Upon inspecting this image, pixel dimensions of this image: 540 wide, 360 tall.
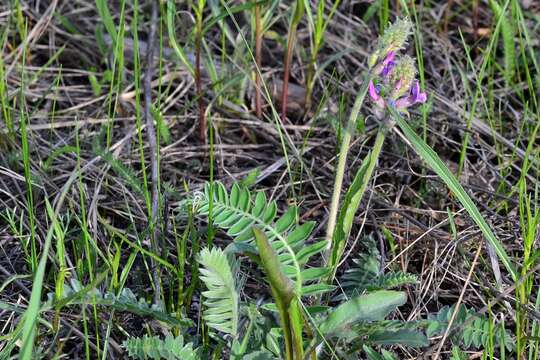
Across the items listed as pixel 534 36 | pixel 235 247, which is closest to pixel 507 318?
pixel 235 247

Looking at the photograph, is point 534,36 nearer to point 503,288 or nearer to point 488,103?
point 488,103

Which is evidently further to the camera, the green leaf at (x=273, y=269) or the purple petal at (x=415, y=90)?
the purple petal at (x=415, y=90)

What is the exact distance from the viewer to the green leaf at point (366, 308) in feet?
5.16

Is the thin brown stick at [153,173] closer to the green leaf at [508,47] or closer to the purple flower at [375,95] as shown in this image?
the purple flower at [375,95]

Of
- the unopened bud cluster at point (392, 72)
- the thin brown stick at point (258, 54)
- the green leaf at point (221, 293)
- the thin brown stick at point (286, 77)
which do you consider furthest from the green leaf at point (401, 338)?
the thin brown stick at point (286, 77)

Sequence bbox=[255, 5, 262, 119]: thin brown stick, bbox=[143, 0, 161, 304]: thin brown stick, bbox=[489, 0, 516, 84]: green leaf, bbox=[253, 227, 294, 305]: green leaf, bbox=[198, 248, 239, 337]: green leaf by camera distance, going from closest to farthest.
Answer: bbox=[253, 227, 294, 305]: green leaf
bbox=[198, 248, 239, 337]: green leaf
bbox=[143, 0, 161, 304]: thin brown stick
bbox=[255, 5, 262, 119]: thin brown stick
bbox=[489, 0, 516, 84]: green leaf

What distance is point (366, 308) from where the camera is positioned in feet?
5.18

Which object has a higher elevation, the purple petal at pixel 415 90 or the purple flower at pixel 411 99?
the purple petal at pixel 415 90

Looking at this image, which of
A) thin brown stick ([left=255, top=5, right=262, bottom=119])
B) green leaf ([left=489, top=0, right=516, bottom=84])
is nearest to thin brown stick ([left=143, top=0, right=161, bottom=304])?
thin brown stick ([left=255, top=5, right=262, bottom=119])

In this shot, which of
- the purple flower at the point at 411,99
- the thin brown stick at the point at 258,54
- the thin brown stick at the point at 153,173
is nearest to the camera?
the purple flower at the point at 411,99

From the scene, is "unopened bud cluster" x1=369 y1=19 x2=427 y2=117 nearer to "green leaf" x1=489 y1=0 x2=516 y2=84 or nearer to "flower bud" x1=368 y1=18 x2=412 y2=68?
"flower bud" x1=368 y1=18 x2=412 y2=68

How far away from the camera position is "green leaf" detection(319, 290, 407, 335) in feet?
5.16

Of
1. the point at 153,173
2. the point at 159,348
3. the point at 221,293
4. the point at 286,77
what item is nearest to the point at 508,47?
the point at 286,77

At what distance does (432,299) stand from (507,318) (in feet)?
0.63
